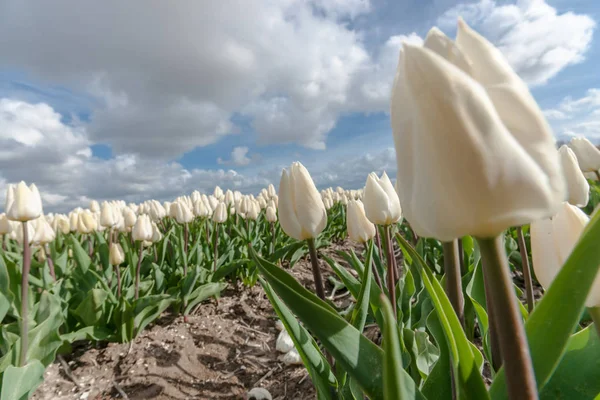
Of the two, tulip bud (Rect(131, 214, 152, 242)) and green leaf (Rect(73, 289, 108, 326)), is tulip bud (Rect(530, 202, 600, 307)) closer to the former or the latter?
green leaf (Rect(73, 289, 108, 326))

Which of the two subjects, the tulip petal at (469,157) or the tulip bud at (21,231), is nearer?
the tulip petal at (469,157)

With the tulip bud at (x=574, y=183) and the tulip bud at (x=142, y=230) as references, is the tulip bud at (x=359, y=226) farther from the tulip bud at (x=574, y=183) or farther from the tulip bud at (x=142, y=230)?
the tulip bud at (x=142, y=230)

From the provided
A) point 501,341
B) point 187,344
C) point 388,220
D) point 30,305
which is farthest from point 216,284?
point 501,341

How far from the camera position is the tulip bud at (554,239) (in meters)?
0.75

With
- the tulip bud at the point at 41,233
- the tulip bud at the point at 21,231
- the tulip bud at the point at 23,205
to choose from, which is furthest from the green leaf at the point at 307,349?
the tulip bud at the point at 41,233

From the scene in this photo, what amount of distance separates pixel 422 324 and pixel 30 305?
120 inches

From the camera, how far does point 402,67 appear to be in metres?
0.54

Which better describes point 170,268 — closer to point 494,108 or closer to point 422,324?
point 422,324

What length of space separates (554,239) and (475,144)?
0.43m

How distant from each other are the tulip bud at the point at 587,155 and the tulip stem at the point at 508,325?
4.41m

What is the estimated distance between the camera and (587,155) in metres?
3.96

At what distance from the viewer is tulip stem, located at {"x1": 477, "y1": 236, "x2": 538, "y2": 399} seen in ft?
1.73

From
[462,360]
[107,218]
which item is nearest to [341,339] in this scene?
[462,360]

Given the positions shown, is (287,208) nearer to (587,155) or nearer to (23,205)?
(23,205)
